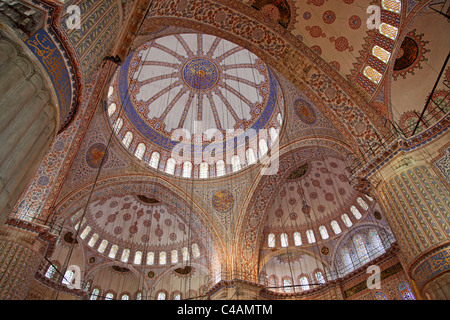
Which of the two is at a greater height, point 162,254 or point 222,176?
point 222,176

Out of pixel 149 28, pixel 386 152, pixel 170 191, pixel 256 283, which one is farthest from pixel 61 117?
pixel 256 283

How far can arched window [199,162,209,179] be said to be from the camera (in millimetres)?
14470

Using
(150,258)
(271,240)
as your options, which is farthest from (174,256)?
(271,240)

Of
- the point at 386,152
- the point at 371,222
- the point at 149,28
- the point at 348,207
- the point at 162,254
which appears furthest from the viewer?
the point at 162,254

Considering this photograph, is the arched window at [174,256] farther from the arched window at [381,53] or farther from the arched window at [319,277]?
the arched window at [381,53]

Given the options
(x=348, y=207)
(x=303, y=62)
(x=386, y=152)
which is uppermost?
(x=303, y=62)

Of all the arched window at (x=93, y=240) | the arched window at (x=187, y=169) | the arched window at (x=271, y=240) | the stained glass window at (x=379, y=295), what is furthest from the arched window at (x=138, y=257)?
the stained glass window at (x=379, y=295)

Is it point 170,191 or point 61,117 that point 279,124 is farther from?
point 61,117

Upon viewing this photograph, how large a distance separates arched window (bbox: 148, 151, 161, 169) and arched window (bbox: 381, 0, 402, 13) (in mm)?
10637

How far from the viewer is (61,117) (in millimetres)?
4695

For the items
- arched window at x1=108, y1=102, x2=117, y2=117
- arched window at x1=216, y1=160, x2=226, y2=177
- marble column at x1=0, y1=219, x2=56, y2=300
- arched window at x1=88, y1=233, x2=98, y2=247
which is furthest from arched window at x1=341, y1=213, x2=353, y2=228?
arched window at x1=88, y1=233, x2=98, y2=247

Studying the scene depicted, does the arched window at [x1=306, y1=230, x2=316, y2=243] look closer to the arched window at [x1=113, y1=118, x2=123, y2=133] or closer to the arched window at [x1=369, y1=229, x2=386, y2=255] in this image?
the arched window at [x1=369, y1=229, x2=386, y2=255]

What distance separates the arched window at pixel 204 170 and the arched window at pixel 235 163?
1.31 m

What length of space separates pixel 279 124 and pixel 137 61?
714cm
